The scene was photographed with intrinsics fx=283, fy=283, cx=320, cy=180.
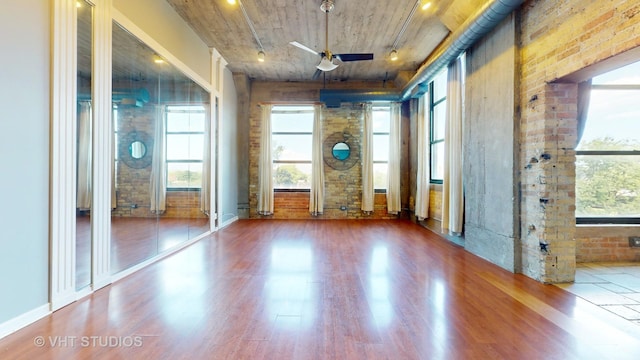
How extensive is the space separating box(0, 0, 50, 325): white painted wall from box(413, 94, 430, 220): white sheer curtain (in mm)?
5985

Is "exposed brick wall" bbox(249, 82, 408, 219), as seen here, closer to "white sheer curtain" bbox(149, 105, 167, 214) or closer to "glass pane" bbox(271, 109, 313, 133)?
"glass pane" bbox(271, 109, 313, 133)

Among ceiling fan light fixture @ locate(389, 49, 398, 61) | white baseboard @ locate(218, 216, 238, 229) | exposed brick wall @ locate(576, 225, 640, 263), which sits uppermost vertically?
ceiling fan light fixture @ locate(389, 49, 398, 61)

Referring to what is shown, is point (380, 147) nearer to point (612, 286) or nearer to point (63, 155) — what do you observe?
point (612, 286)

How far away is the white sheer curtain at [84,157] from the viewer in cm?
264

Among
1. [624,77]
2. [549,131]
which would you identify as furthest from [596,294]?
[624,77]

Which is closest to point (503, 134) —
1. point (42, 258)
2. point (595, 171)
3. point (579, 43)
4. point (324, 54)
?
point (579, 43)

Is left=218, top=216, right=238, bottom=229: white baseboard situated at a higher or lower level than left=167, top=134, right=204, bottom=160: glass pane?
lower

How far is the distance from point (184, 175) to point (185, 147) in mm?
462

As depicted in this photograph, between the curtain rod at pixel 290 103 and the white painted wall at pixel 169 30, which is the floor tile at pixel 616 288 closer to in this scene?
the white painted wall at pixel 169 30

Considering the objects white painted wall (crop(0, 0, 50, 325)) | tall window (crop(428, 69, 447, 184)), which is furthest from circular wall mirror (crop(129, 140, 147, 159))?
tall window (crop(428, 69, 447, 184))

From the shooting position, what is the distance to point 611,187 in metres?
3.85

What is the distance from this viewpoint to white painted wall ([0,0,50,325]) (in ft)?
6.57

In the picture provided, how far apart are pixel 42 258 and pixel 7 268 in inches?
10.5

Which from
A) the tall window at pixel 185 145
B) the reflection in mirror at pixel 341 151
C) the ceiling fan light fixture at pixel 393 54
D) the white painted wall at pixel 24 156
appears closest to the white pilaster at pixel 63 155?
the white painted wall at pixel 24 156
